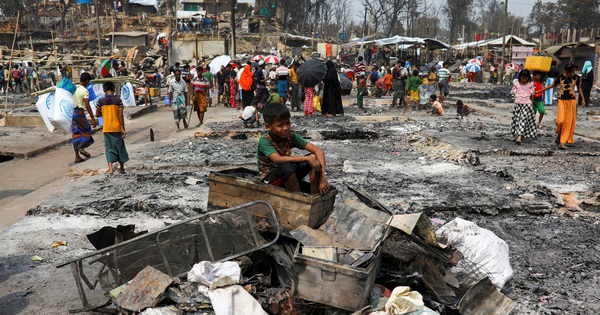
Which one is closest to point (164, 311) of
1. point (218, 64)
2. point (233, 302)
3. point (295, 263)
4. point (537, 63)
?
point (233, 302)

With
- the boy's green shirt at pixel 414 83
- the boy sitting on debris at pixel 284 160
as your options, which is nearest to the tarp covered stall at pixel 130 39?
the boy's green shirt at pixel 414 83

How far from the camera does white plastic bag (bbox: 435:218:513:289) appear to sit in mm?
3941

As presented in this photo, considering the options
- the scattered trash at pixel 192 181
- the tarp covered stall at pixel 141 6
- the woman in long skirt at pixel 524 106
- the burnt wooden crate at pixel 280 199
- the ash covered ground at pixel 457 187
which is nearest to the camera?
the burnt wooden crate at pixel 280 199

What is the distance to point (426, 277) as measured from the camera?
11.9 feet

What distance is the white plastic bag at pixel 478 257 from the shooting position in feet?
12.9

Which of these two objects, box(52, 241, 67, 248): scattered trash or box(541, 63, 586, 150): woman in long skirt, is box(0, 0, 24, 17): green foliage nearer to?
box(541, 63, 586, 150): woman in long skirt

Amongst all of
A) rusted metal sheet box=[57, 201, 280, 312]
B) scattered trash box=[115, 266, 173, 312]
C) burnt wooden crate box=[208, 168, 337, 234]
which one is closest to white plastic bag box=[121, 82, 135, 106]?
burnt wooden crate box=[208, 168, 337, 234]

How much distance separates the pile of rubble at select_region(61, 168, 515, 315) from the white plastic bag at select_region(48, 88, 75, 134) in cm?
588

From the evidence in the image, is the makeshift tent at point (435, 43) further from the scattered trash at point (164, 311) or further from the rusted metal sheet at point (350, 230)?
the scattered trash at point (164, 311)

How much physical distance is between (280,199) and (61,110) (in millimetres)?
6621

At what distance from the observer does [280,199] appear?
407cm

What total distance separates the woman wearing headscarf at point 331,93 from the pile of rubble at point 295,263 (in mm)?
11698

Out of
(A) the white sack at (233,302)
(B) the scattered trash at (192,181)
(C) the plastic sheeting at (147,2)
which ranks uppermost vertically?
(C) the plastic sheeting at (147,2)

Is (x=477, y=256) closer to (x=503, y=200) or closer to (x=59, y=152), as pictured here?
(x=503, y=200)
